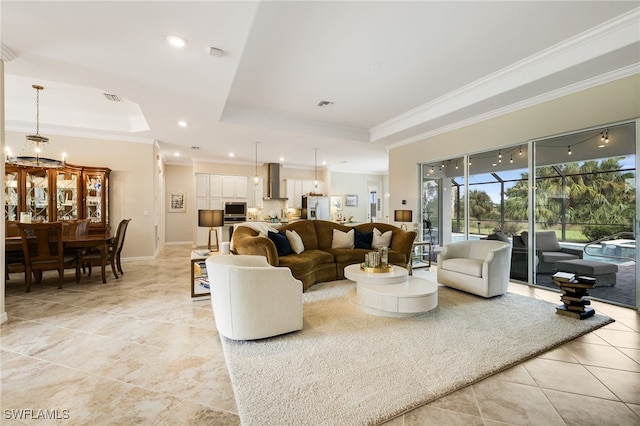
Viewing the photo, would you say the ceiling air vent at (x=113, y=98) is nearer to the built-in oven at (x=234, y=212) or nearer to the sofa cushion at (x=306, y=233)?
the sofa cushion at (x=306, y=233)

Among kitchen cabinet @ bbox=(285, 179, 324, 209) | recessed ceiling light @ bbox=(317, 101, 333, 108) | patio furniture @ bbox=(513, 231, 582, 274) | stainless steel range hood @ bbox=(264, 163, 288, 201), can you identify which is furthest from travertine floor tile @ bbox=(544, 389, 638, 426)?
kitchen cabinet @ bbox=(285, 179, 324, 209)

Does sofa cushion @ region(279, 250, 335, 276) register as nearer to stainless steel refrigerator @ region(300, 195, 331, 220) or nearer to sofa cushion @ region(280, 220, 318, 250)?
sofa cushion @ region(280, 220, 318, 250)

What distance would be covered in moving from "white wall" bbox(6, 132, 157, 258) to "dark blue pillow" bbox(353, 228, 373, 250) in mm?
5010

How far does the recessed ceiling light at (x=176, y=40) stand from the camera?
9.03ft

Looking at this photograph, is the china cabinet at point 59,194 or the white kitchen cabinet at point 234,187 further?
the white kitchen cabinet at point 234,187

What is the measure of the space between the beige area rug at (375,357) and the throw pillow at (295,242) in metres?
1.34

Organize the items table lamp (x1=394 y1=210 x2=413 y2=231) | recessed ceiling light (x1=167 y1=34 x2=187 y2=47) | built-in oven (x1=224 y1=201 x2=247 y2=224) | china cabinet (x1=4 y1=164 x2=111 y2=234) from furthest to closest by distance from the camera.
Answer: built-in oven (x1=224 y1=201 x2=247 y2=224)
table lamp (x1=394 y1=210 x2=413 y2=231)
china cabinet (x1=4 y1=164 x2=111 y2=234)
recessed ceiling light (x1=167 y1=34 x2=187 y2=47)

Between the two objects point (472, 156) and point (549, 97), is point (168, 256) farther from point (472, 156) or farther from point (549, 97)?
point (549, 97)

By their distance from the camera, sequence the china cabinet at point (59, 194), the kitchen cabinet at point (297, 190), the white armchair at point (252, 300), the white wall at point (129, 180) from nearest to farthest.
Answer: the white armchair at point (252, 300) < the china cabinet at point (59, 194) < the white wall at point (129, 180) < the kitchen cabinet at point (297, 190)

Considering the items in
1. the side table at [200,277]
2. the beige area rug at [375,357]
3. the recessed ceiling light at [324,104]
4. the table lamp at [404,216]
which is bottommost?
the beige area rug at [375,357]

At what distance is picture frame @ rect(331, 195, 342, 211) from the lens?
11527mm

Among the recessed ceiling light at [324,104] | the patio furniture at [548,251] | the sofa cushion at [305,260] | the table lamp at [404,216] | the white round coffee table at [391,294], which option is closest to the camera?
the white round coffee table at [391,294]

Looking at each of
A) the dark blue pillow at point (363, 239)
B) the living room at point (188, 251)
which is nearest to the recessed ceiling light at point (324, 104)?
the living room at point (188, 251)

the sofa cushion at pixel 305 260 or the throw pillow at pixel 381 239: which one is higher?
the throw pillow at pixel 381 239
